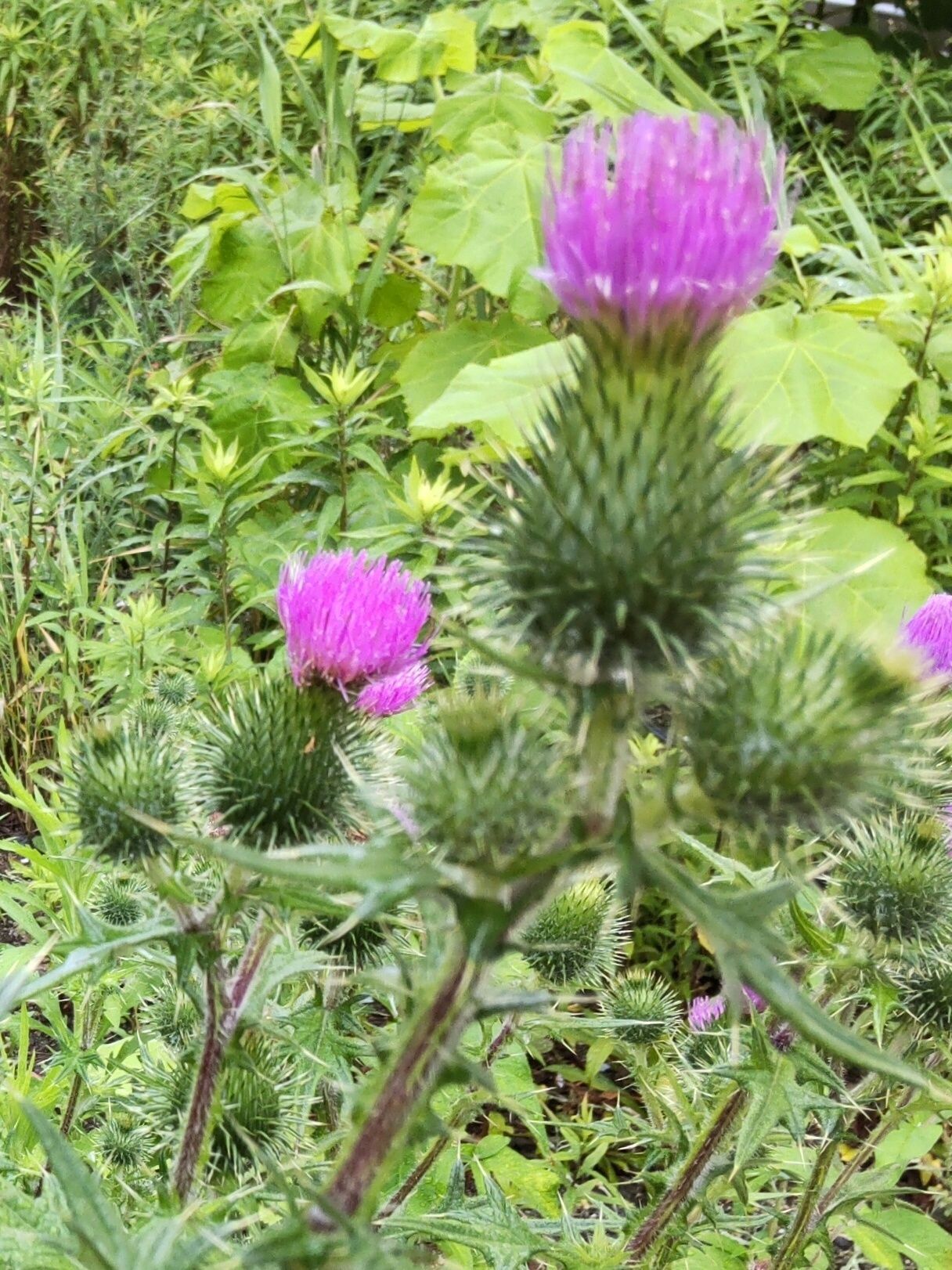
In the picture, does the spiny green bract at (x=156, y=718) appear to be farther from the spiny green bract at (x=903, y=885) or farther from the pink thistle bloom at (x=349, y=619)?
the spiny green bract at (x=903, y=885)

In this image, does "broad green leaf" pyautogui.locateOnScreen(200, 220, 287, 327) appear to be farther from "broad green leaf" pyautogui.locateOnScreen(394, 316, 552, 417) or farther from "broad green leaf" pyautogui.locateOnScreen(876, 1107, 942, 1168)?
"broad green leaf" pyautogui.locateOnScreen(876, 1107, 942, 1168)

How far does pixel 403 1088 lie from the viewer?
920mm

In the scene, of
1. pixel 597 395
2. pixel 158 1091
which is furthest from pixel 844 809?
pixel 158 1091

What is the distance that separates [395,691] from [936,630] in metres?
0.78

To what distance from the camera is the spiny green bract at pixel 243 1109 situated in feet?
4.42

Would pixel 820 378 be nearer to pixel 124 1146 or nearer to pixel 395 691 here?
pixel 395 691

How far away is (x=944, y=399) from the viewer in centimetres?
360

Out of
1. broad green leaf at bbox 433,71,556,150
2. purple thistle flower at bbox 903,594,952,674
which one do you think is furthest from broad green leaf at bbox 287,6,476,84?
purple thistle flower at bbox 903,594,952,674

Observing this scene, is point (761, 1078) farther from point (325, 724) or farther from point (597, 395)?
point (597, 395)

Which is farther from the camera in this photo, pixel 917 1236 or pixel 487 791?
pixel 917 1236

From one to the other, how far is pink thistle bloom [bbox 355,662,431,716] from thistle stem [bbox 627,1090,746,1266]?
732 millimetres

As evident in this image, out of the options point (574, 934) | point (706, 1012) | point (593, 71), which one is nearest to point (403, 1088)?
point (574, 934)

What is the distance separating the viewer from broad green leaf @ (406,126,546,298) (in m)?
3.30

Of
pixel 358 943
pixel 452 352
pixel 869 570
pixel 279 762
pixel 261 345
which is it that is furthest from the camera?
pixel 261 345
